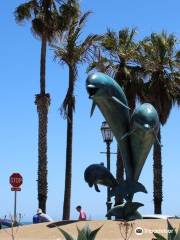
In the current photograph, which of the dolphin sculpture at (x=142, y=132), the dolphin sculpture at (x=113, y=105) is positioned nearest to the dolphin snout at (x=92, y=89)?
the dolphin sculpture at (x=113, y=105)

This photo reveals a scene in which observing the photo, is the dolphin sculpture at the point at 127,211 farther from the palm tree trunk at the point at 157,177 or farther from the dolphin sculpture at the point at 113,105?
the palm tree trunk at the point at 157,177

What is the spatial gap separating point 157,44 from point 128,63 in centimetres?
182

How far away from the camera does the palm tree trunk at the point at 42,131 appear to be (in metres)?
27.6

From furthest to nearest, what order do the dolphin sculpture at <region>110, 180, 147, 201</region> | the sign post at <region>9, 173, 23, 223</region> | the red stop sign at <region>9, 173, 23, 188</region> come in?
the red stop sign at <region>9, 173, 23, 188</region> < the sign post at <region>9, 173, 23, 223</region> < the dolphin sculpture at <region>110, 180, 147, 201</region>

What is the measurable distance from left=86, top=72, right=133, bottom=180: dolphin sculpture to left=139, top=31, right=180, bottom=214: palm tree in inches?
591

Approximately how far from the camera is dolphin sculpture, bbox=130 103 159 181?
16.2m

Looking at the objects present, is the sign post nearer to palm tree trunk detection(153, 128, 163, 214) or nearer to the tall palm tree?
the tall palm tree

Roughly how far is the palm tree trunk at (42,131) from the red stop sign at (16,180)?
256 inches

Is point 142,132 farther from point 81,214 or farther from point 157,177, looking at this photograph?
point 157,177

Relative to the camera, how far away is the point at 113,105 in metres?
16.5

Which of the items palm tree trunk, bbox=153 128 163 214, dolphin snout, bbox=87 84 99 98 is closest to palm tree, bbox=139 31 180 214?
palm tree trunk, bbox=153 128 163 214

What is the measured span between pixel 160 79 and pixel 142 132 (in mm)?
16053

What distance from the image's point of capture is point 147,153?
17.3 meters

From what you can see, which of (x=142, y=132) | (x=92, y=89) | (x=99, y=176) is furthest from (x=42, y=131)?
(x=92, y=89)
